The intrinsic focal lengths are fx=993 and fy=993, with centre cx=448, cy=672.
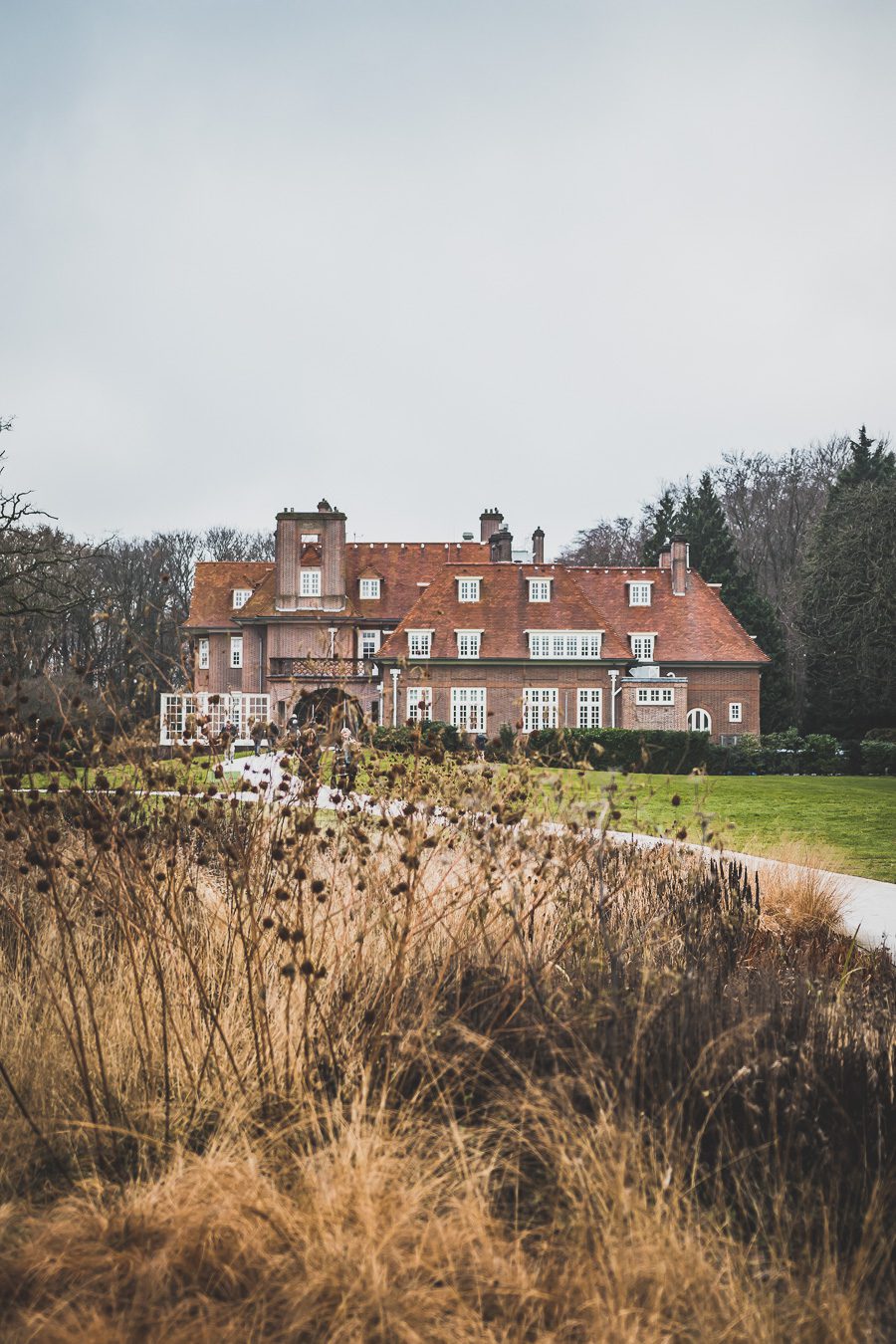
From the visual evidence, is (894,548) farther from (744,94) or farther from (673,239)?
(744,94)

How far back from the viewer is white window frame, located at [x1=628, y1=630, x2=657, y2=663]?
3675 centimetres

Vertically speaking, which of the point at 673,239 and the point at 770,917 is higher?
the point at 673,239

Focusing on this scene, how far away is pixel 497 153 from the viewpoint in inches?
400

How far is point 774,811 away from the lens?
15312 mm

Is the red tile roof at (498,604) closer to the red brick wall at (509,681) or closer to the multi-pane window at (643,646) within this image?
the multi-pane window at (643,646)

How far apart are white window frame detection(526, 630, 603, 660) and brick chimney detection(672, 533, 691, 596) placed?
521cm

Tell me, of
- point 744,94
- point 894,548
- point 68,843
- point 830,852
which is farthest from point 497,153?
point 894,548

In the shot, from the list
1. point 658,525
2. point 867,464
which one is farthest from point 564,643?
point 867,464

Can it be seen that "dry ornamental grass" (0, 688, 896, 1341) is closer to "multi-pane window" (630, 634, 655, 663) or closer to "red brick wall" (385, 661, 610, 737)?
"red brick wall" (385, 661, 610, 737)

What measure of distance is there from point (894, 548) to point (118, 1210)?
96.0 ft

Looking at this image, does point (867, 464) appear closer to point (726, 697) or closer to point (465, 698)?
point (726, 697)

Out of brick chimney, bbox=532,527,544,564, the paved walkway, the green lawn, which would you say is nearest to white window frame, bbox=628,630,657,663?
brick chimney, bbox=532,527,544,564

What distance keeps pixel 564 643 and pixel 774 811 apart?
20.1m

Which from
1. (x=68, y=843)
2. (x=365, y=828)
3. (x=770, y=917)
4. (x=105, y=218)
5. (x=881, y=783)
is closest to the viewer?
(x=365, y=828)
